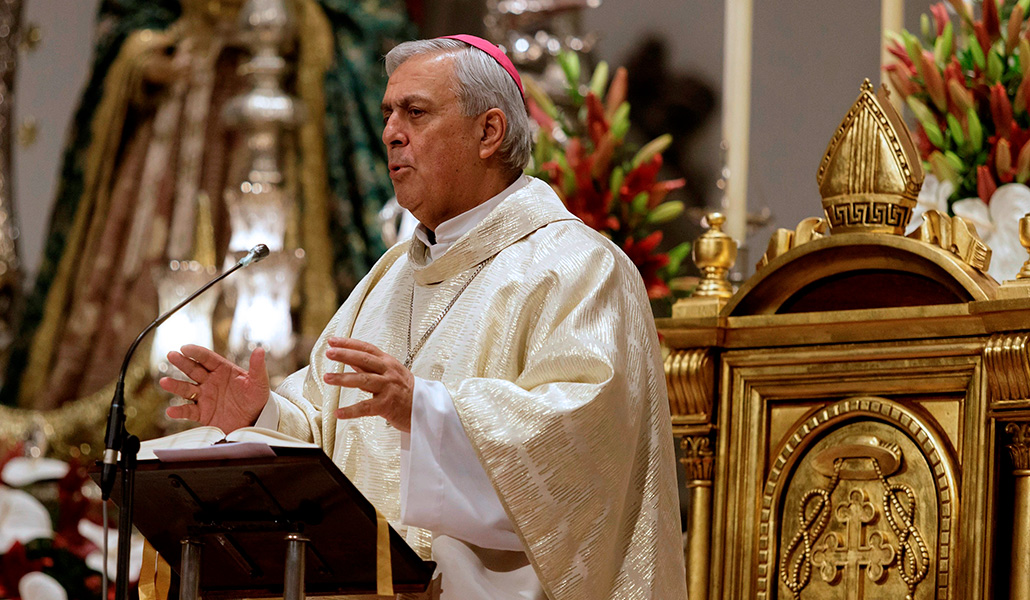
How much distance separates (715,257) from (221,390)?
99cm

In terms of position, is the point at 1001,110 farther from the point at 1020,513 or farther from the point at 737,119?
the point at 1020,513

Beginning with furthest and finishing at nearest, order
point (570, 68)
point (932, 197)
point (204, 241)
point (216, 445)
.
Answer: point (204, 241) → point (570, 68) → point (932, 197) → point (216, 445)

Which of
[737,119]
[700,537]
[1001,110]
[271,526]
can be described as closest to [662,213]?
[737,119]

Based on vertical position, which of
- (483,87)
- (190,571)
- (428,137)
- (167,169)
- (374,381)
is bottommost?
(190,571)

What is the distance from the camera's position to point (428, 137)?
274 centimetres

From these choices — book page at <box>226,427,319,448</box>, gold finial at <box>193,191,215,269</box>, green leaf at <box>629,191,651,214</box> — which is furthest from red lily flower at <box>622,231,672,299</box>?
gold finial at <box>193,191,215,269</box>

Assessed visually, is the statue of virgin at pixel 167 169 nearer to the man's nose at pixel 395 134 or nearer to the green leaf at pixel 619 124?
the green leaf at pixel 619 124

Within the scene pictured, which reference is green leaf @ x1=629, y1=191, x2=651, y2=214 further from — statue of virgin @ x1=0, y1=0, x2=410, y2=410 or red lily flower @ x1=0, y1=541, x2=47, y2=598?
statue of virgin @ x1=0, y1=0, x2=410, y2=410

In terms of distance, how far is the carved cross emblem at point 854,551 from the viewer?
2.76 meters

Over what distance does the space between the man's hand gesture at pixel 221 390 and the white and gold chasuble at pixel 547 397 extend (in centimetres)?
11

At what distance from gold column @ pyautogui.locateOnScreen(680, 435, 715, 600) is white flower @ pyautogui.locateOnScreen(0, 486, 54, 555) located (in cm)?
201

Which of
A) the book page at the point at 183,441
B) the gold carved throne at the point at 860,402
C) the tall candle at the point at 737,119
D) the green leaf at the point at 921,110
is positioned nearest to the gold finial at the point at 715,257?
the gold carved throne at the point at 860,402

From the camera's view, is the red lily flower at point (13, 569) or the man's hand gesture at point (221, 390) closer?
the man's hand gesture at point (221, 390)

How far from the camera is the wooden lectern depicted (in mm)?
2127
